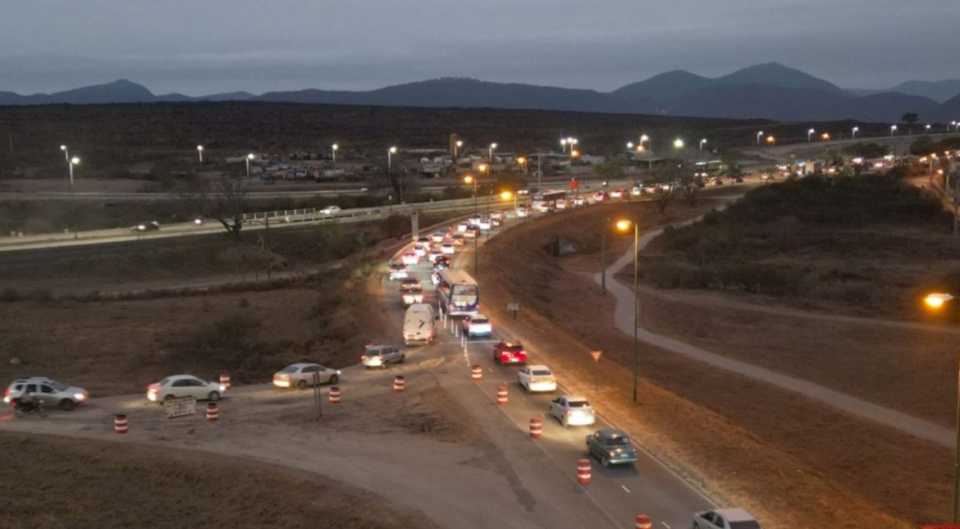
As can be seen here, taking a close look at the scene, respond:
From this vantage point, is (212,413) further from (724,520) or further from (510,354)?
(724,520)

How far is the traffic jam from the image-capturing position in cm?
2080

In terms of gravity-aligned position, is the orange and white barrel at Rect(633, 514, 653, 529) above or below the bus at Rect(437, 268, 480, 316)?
above

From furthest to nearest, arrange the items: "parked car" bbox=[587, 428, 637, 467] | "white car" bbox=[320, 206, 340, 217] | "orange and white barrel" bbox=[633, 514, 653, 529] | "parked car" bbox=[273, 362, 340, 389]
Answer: "white car" bbox=[320, 206, 340, 217]
"parked car" bbox=[273, 362, 340, 389]
"parked car" bbox=[587, 428, 637, 467]
"orange and white barrel" bbox=[633, 514, 653, 529]

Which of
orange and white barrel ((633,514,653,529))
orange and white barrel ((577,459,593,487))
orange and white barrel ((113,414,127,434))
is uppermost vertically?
orange and white barrel ((633,514,653,529))

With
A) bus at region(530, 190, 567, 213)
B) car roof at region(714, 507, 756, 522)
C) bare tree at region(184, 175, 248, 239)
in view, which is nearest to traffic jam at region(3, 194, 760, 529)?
car roof at region(714, 507, 756, 522)

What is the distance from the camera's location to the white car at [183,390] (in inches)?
1232

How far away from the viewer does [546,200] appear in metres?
102

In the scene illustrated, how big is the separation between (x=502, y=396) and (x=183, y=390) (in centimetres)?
1034

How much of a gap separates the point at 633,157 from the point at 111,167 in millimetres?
85624

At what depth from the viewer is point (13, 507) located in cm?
2231

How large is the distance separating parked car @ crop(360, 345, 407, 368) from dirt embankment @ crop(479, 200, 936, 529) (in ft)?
19.4

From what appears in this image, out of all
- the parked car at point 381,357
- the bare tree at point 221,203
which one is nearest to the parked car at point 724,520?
the parked car at point 381,357

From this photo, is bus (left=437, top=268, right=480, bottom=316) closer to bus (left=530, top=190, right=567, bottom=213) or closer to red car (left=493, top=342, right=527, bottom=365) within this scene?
red car (left=493, top=342, right=527, bottom=365)

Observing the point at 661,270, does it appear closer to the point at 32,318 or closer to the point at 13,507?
the point at 32,318
